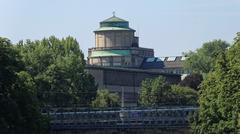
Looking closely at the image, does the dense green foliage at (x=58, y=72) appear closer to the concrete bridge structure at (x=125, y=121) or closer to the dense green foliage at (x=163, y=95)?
the dense green foliage at (x=163, y=95)

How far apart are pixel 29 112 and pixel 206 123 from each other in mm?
12417

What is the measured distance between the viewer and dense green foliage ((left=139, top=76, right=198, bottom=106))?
163m

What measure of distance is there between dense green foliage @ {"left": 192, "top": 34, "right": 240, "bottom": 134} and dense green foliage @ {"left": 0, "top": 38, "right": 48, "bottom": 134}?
11.8 m

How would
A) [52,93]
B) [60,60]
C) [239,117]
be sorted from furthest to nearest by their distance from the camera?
1. [60,60]
2. [52,93]
3. [239,117]

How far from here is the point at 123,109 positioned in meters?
109

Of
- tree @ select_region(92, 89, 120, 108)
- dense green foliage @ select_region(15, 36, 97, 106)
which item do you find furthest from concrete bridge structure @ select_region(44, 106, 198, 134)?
tree @ select_region(92, 89, 120, 108)

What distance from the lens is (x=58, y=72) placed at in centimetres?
14625

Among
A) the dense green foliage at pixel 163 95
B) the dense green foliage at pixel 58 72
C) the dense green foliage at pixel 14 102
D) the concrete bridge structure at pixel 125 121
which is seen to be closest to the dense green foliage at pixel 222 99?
the concrete bridge structure at pixel 125 121

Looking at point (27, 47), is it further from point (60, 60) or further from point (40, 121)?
point (40, 121)

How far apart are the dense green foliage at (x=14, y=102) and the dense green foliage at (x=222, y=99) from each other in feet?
38.7

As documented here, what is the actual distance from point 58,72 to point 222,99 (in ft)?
214

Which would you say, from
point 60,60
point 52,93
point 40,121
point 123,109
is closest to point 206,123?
point 40,121

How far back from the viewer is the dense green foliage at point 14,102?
266ft

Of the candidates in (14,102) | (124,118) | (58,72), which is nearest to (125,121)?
(124,118)
